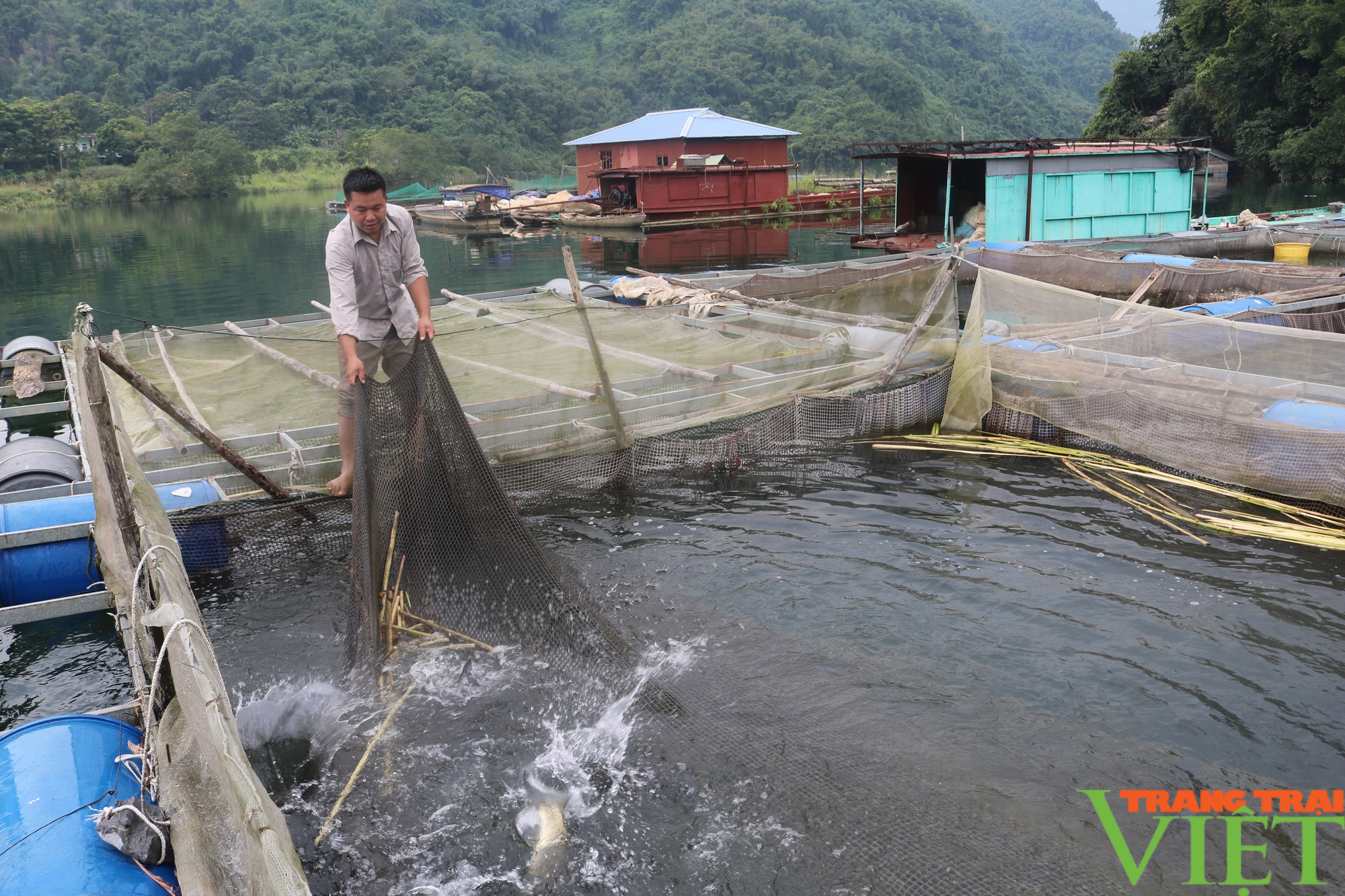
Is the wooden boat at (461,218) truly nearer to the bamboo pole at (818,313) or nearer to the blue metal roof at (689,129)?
the blue metal roof at (689,129)

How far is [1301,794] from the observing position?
359 centimetres

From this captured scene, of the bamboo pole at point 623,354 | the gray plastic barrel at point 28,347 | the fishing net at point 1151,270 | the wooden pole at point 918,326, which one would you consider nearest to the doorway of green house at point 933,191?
the fishing net at point 1151,270

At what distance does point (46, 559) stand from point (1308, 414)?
829 centimetres

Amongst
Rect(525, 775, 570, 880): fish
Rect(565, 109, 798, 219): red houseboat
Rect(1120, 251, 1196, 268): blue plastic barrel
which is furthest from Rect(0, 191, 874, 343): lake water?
Rect(525, 775, 570, 880): fish

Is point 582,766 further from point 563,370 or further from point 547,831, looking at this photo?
point 563,370

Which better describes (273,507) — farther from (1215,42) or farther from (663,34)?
(663,34)

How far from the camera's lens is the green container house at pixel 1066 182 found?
19.2 meters

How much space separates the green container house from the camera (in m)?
19.2

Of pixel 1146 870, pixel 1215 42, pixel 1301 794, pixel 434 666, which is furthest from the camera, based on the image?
pixel 1215 42

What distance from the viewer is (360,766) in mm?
3846

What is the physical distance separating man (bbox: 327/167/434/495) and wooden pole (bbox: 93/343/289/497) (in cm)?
52

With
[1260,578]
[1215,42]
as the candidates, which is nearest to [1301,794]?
[1260,578]

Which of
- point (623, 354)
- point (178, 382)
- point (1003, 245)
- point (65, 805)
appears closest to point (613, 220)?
point (1003, 245)

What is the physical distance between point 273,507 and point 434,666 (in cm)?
195
